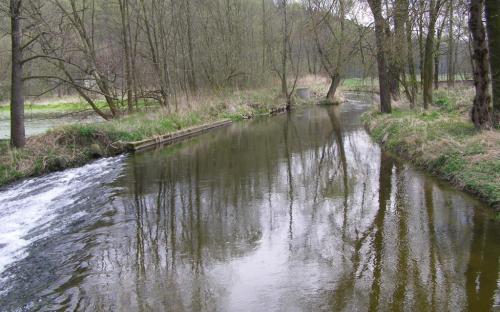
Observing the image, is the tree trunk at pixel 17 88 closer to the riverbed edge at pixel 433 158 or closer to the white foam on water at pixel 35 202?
the white foam on water at pixel 35 202

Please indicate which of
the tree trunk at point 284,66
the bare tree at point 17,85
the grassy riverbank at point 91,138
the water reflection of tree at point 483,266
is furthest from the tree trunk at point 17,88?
the tree trunk at point 284,66

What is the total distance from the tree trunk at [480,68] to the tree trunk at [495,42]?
7.4 inches

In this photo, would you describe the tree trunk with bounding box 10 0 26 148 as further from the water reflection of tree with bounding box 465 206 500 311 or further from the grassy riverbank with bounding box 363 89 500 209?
the water reflection of tree with bounding box 465 206 500 311

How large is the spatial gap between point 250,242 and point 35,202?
18.6 ft

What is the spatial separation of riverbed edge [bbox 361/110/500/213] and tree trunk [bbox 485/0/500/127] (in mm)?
1813

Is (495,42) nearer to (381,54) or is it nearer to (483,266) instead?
(483,266)

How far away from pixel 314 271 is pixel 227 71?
27.9m

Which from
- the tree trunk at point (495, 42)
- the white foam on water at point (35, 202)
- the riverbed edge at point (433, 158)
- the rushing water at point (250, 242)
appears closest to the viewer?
the rushing water at point (250, 242)

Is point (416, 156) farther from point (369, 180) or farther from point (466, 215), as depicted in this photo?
point (466, 215)

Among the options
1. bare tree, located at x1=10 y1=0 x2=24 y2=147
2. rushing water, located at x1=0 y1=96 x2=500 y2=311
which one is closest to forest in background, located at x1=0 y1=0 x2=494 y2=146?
bare tree, located at x1=10 y1=0 x2=24 y2=147

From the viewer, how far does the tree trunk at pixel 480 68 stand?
11744 millimetres

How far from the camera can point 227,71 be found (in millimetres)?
32688

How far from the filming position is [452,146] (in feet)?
35.0

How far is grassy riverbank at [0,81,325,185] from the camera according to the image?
13367 millimetres
